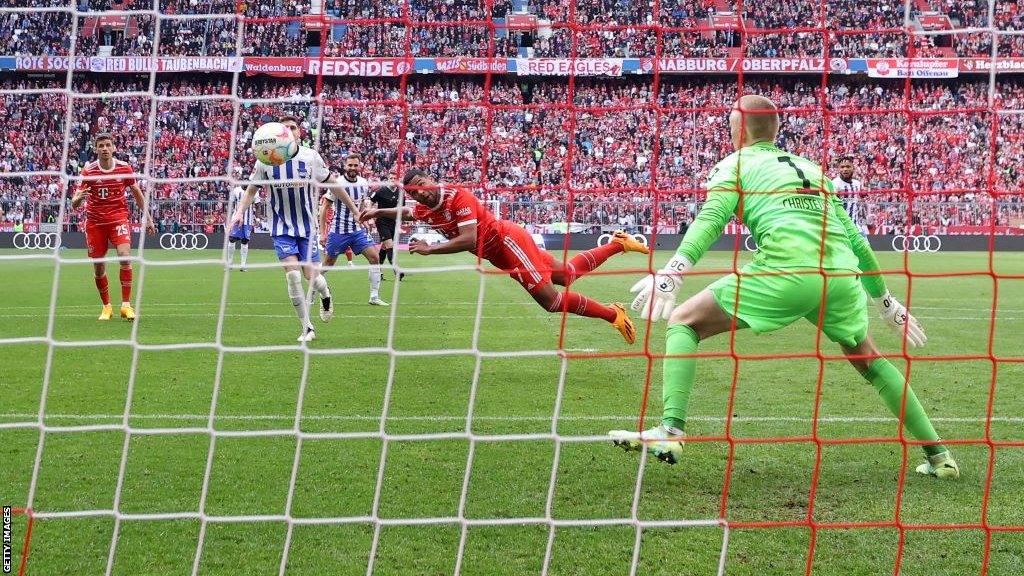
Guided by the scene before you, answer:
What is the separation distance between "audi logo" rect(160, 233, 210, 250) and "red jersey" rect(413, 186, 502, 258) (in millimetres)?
19610

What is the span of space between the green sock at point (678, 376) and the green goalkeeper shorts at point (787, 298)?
236 millimetres

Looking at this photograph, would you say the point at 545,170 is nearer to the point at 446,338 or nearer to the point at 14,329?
the point at 446,338

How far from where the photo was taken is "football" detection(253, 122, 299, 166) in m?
7.65

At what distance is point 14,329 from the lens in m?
10.5

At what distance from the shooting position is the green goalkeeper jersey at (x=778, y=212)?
468 centimetres

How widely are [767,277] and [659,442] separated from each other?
3.02 feet

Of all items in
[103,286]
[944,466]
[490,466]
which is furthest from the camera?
[103,286]

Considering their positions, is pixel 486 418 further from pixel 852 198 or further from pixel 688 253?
pixel 852 198

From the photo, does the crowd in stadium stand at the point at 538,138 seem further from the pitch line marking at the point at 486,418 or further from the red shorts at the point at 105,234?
the pitch line marking at the point at 486,418

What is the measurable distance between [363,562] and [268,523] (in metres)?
0.62

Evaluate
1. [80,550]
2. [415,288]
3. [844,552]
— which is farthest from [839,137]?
[80,550]

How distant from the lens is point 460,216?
7.61 meters

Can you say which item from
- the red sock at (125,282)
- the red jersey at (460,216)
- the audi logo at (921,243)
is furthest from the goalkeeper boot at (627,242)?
the audi logo at (921,243)

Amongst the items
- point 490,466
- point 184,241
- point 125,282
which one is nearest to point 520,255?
point 490,466
